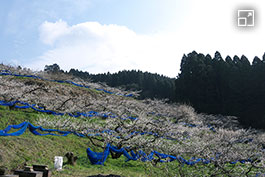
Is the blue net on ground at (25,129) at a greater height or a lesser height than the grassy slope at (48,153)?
greater

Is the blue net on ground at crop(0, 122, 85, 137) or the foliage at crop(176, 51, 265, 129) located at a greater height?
the foliage at crop(176, 51, 265, 129)

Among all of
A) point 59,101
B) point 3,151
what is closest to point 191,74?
point 59,101

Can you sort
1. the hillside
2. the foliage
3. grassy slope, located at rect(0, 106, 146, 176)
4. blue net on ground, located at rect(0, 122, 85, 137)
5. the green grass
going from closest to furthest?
the green grass < grassy slope, located at rect(0, 106, 146, 176) < the hillside < blue net on ground, located at rect(0, 122, 85, 137) < the foliage

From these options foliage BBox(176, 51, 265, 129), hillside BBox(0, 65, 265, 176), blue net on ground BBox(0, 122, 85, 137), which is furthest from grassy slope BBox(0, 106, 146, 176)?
foliage BBox(176, 51, 265, 129)

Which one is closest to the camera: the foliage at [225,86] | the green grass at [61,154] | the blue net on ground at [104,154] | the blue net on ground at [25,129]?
the green grass at [61,154]

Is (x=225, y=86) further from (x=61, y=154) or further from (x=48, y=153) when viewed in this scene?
(x=48, y=153)

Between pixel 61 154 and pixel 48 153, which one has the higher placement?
pixel 48 153

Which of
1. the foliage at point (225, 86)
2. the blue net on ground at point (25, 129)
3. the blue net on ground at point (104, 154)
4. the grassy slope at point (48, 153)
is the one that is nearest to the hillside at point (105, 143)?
the grassy slope at point (48, 153)

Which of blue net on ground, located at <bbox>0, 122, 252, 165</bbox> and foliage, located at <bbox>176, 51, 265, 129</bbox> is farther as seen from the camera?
foliage, located at <bbox>176, 51, 265, 129</bbox>

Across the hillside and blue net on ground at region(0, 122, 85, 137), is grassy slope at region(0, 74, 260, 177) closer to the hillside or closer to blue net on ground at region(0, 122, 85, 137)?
the hillside

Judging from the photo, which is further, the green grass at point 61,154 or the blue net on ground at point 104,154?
A: the blue net on ground at point 104,154

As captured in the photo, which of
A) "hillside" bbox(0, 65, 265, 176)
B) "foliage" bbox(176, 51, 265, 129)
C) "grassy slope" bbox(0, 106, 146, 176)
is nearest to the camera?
"grassy slope" bbox(0, 106, 146, 176)

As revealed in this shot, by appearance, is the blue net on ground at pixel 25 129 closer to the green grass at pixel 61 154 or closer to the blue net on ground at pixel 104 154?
the blue net on ground at pixel 104 154

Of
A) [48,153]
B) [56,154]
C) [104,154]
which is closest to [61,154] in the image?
[56,154]
